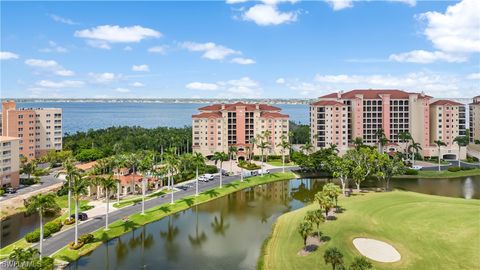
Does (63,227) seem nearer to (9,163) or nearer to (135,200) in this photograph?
(135,200)

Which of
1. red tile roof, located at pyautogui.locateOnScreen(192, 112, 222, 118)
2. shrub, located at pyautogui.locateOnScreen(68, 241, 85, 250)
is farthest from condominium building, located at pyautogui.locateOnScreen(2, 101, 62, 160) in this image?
shrub, located at pyautogui.locateOnScreen(68, 241, 85, 250)

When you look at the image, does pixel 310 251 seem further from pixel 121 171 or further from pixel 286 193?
pixel 121 171

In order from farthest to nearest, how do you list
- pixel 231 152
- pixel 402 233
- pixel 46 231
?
pixel 231 152 → pixel 46 231 → pixel 402 233

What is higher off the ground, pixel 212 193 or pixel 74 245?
pixel 212 193

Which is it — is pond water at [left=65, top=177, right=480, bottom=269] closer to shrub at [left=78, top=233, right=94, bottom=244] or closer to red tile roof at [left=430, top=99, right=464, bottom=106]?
shrub at [left=78, top=233, right=94, bottom=244]

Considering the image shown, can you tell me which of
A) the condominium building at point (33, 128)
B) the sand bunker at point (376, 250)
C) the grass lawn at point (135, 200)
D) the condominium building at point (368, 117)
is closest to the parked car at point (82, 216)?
the grass lawn at point (135, 200)

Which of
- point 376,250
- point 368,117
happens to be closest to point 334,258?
point 376,250
